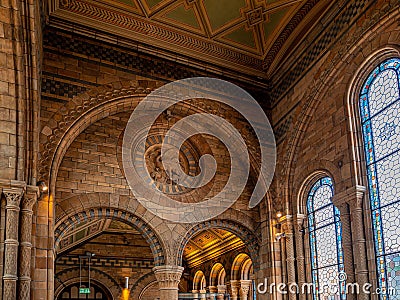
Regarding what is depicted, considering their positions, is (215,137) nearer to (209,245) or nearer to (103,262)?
(209,245)

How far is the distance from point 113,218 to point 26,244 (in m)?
3.25

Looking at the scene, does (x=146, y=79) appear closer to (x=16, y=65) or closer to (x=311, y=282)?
(x=16, y=65)

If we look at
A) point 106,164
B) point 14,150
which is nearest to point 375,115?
point 106,164

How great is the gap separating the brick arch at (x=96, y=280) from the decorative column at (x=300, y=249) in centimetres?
799

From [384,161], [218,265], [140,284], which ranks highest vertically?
[384,161]

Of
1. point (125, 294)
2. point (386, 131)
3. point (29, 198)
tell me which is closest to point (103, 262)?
point (125, 294)

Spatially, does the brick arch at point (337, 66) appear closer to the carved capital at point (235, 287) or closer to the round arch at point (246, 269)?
the round arch at point (246, 269)

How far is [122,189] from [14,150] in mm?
3298

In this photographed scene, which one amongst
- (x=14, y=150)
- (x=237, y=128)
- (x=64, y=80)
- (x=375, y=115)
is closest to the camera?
(x=14, y=150)

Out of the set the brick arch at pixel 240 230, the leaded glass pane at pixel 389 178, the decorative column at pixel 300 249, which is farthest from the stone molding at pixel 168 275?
the leaded glass pane at pixel 389 178

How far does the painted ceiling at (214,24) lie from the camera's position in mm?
12416

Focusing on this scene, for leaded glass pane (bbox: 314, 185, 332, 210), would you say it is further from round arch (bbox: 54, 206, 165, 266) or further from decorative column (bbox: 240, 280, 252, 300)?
decorative column (bbox: 240, 280, 252, 300)

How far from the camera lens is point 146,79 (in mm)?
12875

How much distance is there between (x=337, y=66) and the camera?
1149 cm
